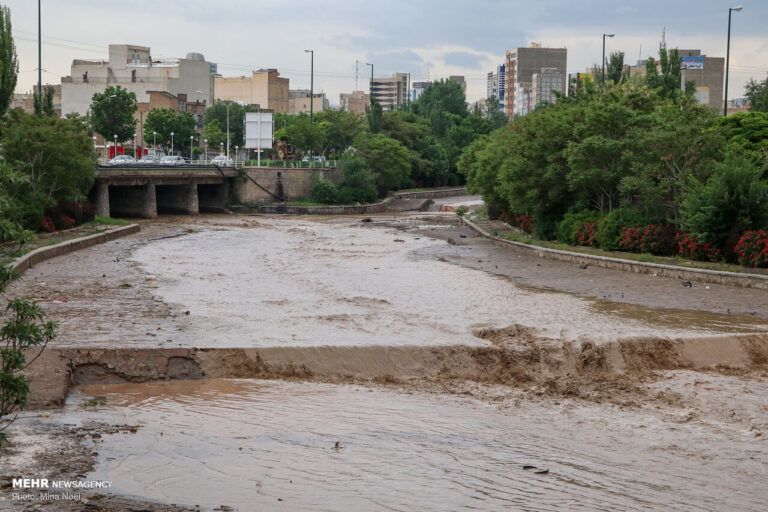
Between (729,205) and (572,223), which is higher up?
(729,205)

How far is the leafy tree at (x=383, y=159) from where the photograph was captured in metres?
85.5

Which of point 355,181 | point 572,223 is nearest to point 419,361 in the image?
point 572,223

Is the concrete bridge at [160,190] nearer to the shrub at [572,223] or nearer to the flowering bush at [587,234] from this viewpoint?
the shrub at [572,223]

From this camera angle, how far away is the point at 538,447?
12883 millimetres

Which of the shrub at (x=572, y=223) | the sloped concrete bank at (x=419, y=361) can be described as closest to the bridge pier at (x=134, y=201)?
the shrub at (x=572, y=223)

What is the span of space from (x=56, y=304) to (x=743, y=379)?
17.2 metres

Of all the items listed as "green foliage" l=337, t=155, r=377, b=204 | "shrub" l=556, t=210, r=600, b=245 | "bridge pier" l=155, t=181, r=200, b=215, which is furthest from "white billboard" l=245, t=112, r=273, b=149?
"shrub" l=556, t=210, r=600, b=245

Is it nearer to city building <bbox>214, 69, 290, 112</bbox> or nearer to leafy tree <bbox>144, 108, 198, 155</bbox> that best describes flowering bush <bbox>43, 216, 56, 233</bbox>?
leafy tree <bbox>144, 108, 198, 155</bbox>

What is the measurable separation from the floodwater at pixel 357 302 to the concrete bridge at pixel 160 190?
58.1ft

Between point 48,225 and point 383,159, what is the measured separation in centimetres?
4516

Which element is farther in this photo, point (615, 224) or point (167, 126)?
point (167, 126)

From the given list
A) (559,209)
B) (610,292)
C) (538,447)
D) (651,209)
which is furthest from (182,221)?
(538,447)

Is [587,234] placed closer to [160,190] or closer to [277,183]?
[277,183]

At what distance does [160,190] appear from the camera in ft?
250
